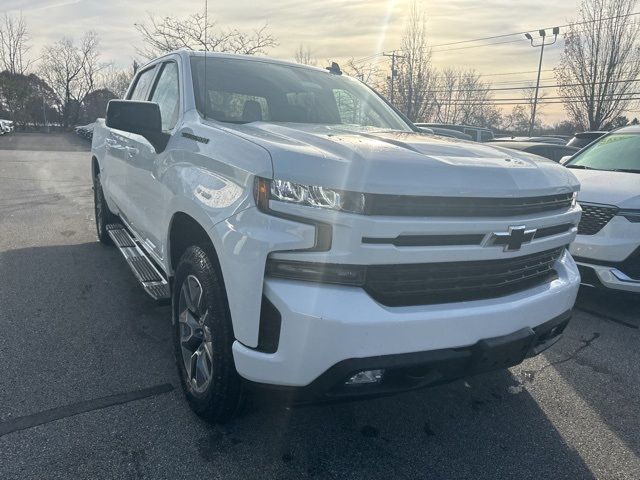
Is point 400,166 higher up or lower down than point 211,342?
higher up

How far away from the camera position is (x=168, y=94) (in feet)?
12.1

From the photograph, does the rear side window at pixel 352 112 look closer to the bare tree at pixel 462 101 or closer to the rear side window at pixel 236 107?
the rear side window at pixel 236 107

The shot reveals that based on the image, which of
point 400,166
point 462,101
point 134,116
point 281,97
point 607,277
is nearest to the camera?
point 400,166

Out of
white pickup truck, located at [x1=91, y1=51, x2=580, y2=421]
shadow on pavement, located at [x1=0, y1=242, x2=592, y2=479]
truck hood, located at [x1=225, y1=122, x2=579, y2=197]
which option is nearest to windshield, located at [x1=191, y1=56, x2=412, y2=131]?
white pickup truck, located at [x1=91, y1=51, x2=580, y2=421]

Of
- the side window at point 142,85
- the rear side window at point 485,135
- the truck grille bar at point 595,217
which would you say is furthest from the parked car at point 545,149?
the rear side window at point 485,135

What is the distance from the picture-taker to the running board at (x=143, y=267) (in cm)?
330

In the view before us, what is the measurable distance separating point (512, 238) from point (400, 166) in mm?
656

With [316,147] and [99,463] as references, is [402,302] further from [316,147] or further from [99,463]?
[99,463]

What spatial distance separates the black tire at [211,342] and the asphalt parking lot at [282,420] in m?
0.16

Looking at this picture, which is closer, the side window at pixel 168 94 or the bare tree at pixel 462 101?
the side window at pixel 168 94

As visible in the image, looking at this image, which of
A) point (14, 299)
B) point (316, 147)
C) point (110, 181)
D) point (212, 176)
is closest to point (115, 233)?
point (110, 181)

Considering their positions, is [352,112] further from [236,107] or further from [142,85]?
[142,85]

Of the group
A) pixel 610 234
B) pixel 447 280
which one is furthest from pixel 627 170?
pixel 447 280

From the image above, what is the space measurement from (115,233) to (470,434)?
12.3ft
